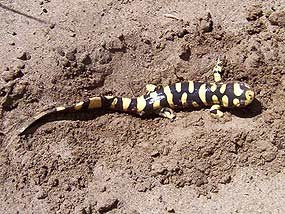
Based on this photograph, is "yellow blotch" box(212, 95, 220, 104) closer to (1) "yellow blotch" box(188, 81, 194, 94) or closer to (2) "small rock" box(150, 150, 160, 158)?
(1) "yellow blotch" box(188, 81, 194, 94)

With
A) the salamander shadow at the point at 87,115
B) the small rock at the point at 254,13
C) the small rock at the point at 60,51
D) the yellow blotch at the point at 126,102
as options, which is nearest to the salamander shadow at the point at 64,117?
the salamander shadow at the point at 87,115

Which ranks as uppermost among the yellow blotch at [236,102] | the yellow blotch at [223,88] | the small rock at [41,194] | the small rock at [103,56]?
the small rock at [103,56]

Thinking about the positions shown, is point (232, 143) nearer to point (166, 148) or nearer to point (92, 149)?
point (166, 148)

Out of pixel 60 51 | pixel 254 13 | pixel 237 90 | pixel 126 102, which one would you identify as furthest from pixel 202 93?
pixel 60 51

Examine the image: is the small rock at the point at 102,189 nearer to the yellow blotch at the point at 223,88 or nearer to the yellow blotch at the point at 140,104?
the yellow blotch at the point at 140,104

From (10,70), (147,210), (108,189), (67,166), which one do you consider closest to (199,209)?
(147,210)
